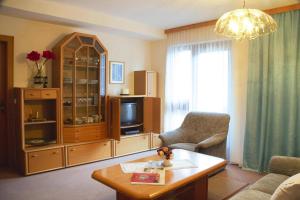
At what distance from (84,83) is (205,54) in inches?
89.8

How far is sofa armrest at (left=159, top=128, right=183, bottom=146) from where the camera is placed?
386 cm

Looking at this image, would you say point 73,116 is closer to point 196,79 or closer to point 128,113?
point 128,113

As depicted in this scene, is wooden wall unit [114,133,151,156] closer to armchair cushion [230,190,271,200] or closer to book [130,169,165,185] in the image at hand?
book [130,169,165,185]

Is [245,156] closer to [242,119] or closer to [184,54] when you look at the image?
[242,119]

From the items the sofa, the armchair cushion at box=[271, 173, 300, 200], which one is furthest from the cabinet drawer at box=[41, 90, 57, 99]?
the armchair cushion at box=[271, 173, 300, 200]

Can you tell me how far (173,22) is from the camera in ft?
14.9

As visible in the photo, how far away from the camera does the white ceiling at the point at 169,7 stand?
3.43m

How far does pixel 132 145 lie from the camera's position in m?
4.70

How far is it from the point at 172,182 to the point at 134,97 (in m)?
2.99

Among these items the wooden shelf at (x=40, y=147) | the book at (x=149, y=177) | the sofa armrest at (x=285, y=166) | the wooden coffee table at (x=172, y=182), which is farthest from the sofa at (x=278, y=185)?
the wooden shelf at (x=40, y=147)

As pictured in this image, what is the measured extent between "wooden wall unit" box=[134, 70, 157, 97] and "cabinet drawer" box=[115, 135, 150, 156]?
949mm

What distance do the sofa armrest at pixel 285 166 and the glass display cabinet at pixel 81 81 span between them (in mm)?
2851

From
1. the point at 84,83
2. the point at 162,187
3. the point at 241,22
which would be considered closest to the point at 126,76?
the point at 84,83

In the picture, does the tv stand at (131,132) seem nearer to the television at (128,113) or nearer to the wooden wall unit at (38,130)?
the television at (128,113)
